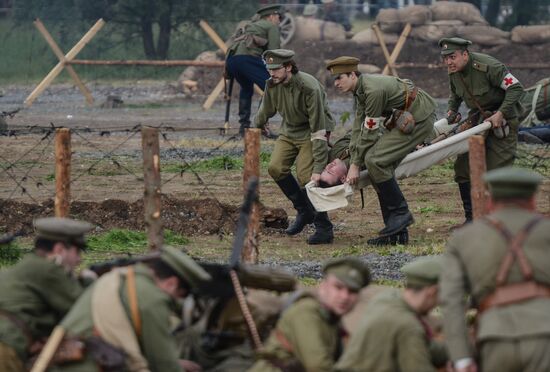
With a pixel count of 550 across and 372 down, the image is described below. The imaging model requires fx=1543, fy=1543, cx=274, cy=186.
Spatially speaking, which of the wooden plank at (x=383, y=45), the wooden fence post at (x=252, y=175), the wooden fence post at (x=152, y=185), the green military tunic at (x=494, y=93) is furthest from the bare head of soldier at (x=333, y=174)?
the wooden plank at (x=383, y=45)

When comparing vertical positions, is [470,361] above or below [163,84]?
above

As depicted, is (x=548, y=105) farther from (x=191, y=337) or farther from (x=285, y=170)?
(x=191, y=337)

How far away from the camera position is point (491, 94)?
50.1ft

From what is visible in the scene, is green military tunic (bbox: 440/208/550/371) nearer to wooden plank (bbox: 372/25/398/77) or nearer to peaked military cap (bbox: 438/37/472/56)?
peaked military cap (bbox: 438/37/472/56)

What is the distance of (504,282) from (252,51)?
1720 centimetres

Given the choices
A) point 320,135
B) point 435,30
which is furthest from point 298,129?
point 435,30

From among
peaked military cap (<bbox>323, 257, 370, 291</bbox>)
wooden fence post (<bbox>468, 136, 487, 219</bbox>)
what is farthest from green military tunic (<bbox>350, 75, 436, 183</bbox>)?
peaked military cap (<bbox>323, 257, 370, 291</bbox>)

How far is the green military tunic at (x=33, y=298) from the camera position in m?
8.77

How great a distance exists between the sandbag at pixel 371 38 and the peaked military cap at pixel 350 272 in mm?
29913

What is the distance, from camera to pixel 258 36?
24609mm

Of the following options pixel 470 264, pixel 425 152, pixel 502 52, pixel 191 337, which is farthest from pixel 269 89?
pixel 502 52

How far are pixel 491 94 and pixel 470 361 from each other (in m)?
7.66

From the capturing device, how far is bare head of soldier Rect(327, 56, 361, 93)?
14.5 metres

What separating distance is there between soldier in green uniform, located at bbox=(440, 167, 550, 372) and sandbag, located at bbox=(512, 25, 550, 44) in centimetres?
3138
